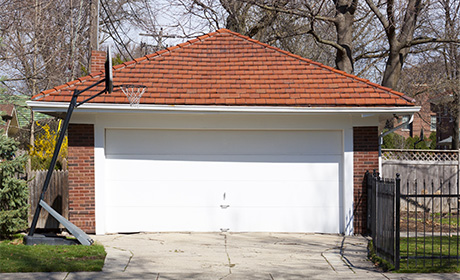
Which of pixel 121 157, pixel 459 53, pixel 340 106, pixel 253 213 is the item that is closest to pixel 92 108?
pixel 121 157

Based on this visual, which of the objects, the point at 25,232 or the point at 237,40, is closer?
the point at 25,232

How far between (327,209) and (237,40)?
5.29 meters

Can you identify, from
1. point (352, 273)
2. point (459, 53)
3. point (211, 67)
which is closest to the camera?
point (352, 273)

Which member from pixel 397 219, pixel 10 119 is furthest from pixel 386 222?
pixel 10 119

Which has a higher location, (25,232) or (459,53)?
(459,53)

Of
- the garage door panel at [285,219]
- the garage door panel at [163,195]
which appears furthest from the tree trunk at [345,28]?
the garage door panel at [163,195]

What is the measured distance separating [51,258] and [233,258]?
3066mm

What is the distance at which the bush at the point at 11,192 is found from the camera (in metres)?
10.9

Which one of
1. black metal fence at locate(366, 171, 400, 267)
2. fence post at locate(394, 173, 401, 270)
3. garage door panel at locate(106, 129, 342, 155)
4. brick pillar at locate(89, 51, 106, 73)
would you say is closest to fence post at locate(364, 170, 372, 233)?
garage door panel at locate(106, 129, 342, 155)

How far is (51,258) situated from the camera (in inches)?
345

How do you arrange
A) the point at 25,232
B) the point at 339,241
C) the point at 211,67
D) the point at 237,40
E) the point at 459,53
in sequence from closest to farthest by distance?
1. the point at 339,241
2. the point at 25,232
3. the point at 211,67
4. the point at 237,40
5. the point at 459,53

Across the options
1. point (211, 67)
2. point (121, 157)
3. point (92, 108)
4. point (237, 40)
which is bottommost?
point (121, 157)

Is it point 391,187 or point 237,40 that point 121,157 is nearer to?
point 237,40

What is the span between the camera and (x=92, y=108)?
11.4m
